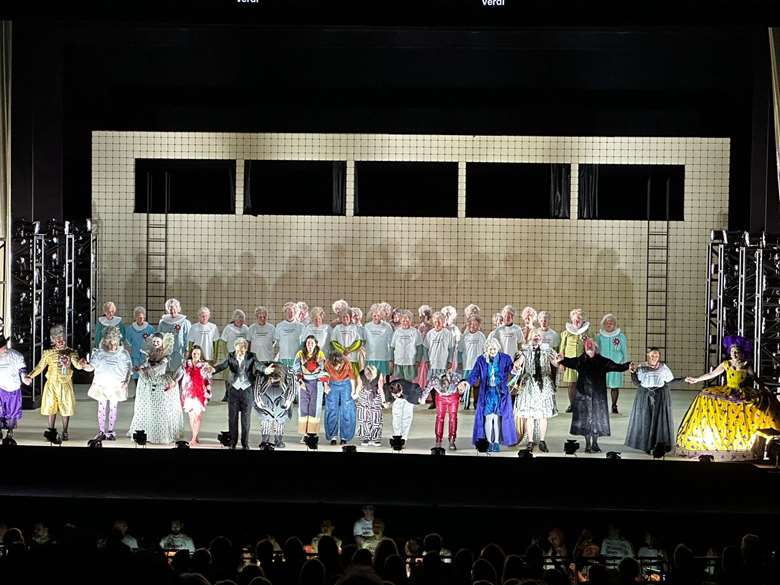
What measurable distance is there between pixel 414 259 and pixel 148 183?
3723 mm

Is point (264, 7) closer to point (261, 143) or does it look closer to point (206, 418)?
point (206, 418)

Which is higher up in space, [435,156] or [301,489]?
[435,156]

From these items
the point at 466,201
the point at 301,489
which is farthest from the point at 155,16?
the point at 466,201

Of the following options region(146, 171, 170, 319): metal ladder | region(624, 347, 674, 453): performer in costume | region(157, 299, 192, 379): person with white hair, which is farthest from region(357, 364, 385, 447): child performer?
region(146, 171, 170, 319): metal ladder

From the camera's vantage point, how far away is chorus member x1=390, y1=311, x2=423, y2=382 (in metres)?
13.7

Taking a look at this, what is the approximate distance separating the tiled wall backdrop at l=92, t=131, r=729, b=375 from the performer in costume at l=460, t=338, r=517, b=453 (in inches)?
195

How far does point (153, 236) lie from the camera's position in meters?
16.4

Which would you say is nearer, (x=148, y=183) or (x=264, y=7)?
(x=264, y=7)

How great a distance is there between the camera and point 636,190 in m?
16.1

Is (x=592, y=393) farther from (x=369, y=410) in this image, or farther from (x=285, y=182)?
(x=285, y=182)

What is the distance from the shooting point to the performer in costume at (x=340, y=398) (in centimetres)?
1145

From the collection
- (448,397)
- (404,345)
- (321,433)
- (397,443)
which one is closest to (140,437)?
(321,433)

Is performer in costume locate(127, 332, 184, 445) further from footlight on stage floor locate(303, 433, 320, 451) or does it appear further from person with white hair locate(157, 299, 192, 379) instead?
person with white hair locate(157, 299, 192, 379)

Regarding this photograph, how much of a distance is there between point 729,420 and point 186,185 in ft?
27.7
